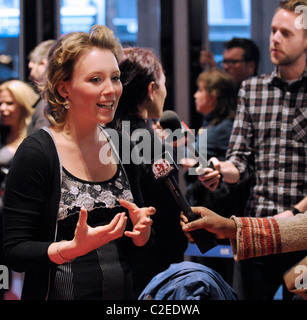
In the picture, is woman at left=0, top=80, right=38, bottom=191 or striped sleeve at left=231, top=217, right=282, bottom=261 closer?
striped sleeve at left=231, top=217, right=282, bottom=261

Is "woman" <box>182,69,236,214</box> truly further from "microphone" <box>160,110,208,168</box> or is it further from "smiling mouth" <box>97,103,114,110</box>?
"smiling mouth" <box>97,103,114,110</box>

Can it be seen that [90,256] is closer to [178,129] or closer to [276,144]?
[178,129]

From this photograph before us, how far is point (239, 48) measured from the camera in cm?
283

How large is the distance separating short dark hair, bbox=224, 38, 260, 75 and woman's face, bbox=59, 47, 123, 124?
4.90 ft

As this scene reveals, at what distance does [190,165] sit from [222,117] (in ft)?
2.02

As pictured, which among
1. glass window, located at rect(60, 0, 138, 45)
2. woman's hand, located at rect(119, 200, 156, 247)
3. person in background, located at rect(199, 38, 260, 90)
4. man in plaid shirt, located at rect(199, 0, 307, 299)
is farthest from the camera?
glass window, located at rect(60, 0, 138, 45)

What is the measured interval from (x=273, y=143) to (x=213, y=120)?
51 cm

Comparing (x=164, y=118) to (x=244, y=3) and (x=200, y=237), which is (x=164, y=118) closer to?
(x=200, y=237)

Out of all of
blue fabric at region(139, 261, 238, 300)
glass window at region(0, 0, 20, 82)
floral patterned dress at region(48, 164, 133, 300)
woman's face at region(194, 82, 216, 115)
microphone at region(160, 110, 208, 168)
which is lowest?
blue fabric at region(139, 261, 238, 300)

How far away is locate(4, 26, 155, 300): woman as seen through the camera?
1332 mm

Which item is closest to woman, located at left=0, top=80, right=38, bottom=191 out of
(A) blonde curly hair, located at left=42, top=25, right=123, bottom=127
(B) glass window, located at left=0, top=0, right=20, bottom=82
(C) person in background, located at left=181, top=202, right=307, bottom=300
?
(B) glass window, located at left=0, top=0, right=20, bottom=82

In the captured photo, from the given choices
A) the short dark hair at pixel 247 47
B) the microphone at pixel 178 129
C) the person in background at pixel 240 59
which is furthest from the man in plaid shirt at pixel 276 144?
the short dark hair at pixel 247 47

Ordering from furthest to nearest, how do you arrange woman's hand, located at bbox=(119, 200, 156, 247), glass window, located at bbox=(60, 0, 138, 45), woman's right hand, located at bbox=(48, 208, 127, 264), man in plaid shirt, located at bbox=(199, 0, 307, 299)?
glass window, located at bbox=(60, 0, 138, 45)
man in plaid shirt, located at bbox=(199, 0, 307, 299)
woman's hand, located at bbox=(119, 200, 156, 247)
woman's right hand, located at bbox=(48, 208, 127, 264)
